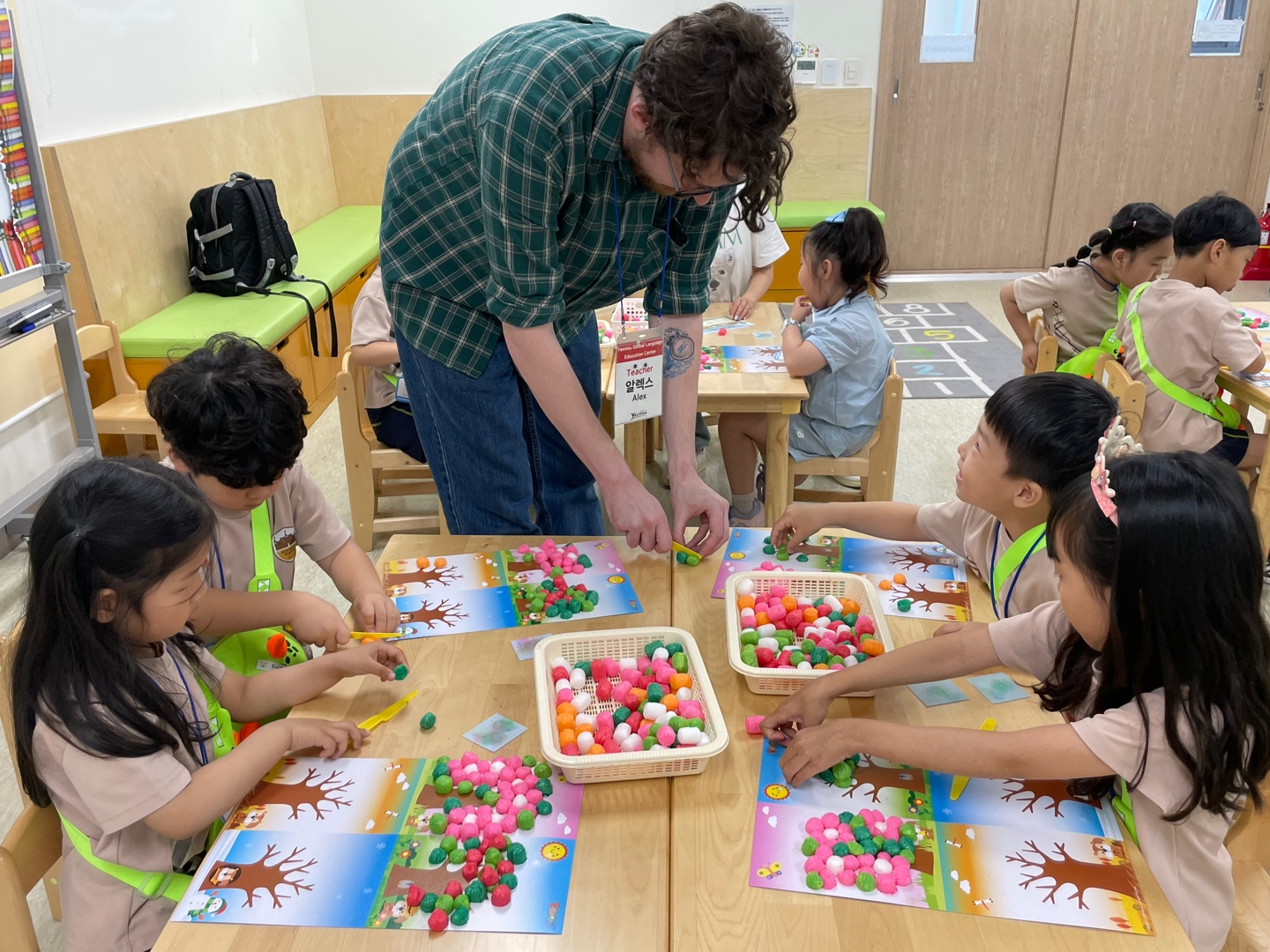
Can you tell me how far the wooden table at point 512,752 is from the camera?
938 millimetres

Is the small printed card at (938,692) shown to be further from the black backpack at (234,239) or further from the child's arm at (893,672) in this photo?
the black backpack at (234,239)

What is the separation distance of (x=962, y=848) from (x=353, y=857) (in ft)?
2.14

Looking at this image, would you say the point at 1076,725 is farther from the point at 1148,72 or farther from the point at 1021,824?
the point at 1148,72

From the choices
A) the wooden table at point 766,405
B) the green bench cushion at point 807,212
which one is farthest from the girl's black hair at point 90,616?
the green bench cushion at point 807,212

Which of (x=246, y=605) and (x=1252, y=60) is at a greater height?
(x=1252, y=60)

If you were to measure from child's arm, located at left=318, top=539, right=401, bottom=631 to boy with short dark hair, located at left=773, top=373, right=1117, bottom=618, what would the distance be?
2.22ft

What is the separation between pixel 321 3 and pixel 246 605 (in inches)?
207

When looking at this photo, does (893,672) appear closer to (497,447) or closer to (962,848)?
(962,848)

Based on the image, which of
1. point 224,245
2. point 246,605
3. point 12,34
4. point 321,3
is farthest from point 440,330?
point 321,3

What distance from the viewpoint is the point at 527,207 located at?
1.40 meters

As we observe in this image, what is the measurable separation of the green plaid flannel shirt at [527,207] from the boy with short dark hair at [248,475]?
Result: 11.8 inches

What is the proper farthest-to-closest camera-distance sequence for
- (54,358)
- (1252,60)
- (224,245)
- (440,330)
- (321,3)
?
1. (1252,60)
2. (321,3)
3. (224,245)
4. (54,358)
5. (440,330)

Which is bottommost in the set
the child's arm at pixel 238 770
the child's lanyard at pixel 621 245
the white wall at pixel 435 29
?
the child's arm at pixel 238 770

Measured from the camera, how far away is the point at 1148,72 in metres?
6.20
